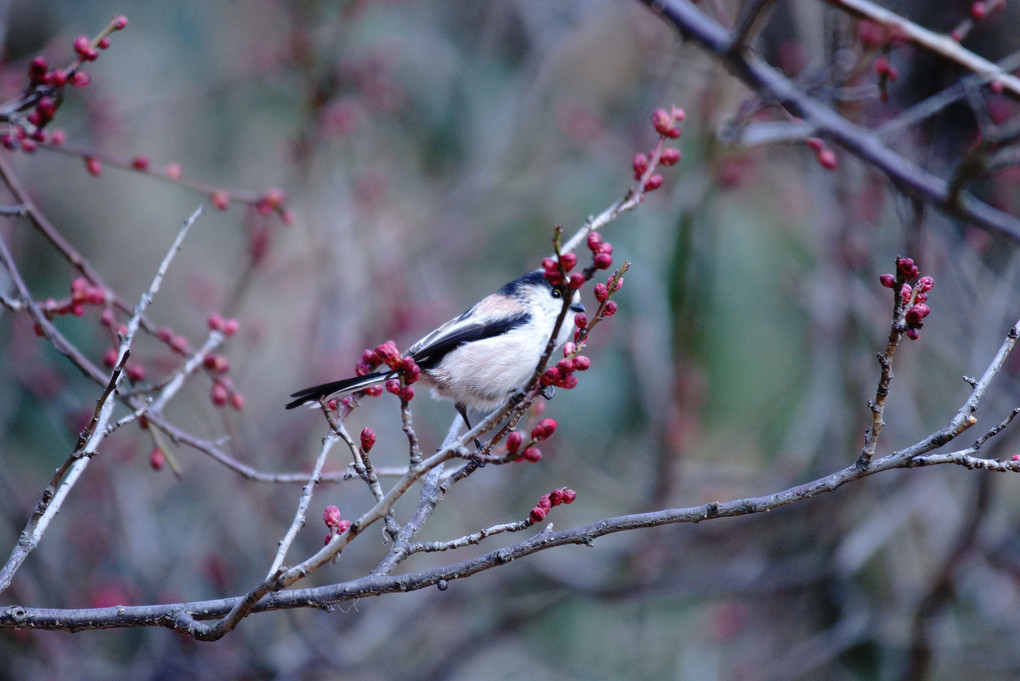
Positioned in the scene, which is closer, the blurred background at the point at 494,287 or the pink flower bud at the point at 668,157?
the pink flower bud at the point at 668,157

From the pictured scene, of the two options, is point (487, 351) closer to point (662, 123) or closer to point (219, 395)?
point (219, 395)

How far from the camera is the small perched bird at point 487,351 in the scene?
2.92 meters

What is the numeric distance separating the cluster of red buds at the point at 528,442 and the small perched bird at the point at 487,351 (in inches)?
39.6

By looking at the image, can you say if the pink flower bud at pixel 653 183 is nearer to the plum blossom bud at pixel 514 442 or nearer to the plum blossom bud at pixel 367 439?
the plum blossom bud at pixel 514 442

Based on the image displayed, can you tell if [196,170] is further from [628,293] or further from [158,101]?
[628,293]

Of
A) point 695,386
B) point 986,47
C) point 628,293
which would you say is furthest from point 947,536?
point 986,47

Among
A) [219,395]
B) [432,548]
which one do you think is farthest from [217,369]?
[432,548]

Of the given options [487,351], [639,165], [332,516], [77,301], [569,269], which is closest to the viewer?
[569,269]

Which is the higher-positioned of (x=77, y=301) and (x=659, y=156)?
(x=659, y=156)

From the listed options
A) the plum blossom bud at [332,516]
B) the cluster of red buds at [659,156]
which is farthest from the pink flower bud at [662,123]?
the plum blossom bud at [332,516]

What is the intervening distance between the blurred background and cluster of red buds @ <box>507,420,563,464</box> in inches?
72.7

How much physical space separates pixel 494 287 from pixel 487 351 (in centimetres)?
383

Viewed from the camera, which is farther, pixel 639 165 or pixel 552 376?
pixel 639 165

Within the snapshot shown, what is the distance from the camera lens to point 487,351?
9.69 ft
